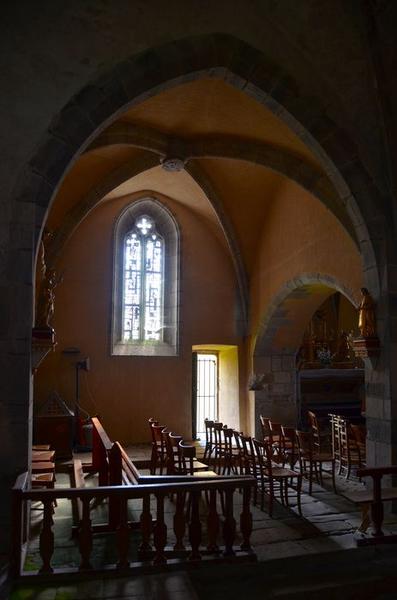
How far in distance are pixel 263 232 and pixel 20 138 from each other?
628 cm

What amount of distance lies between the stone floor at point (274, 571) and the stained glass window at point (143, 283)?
5.63 m

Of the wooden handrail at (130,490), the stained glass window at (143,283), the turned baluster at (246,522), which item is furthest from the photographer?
the stained glass window at (143,283)

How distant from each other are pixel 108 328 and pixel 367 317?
5.93 metres

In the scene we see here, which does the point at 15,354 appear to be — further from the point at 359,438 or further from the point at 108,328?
the point at 108,328

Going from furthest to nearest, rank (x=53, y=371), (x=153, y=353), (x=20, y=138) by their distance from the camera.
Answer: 1. (x=153, y=353)
2. (x=53, y=371)
3. (x=20, y=138)

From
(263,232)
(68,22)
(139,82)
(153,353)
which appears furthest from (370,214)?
(153,353)

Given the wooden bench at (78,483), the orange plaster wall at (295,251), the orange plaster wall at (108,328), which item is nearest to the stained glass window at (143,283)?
the orange plaster wall at (108,328)

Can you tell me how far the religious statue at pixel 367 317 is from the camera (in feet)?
18.6

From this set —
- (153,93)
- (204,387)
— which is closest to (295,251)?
(153,93)

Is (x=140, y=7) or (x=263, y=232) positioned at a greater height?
(x=140, y=7)

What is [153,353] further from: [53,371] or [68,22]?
[68,22]

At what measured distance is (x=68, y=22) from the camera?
16.6 ft

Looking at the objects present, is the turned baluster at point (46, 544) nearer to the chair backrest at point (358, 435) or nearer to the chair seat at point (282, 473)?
the chair seat at point (282, 473)

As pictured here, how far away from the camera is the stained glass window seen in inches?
426
